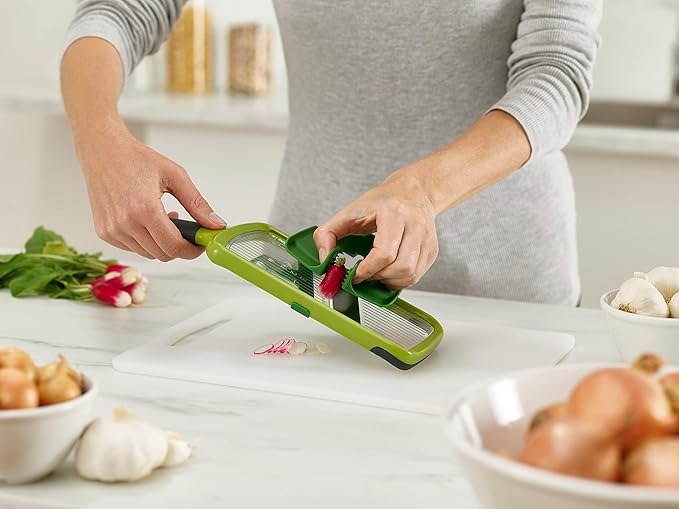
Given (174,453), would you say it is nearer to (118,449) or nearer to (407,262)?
(118,449)

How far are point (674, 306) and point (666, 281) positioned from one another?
0.17 ft


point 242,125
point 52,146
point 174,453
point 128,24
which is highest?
point 128,24

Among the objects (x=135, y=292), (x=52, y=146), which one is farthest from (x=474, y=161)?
(x=52, y=146)

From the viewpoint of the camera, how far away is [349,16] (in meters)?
1.58

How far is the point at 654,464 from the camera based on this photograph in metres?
0.57

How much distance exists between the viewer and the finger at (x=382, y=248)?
107 cm

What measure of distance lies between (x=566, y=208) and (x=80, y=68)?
Result: 769 millimetres

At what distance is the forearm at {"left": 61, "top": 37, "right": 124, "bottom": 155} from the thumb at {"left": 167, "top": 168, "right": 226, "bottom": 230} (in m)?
0.16

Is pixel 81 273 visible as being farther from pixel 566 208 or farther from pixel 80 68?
pixel 566 208

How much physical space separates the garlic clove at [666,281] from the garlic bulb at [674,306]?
0.10ft

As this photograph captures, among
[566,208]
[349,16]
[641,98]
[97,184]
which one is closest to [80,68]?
[97,184]

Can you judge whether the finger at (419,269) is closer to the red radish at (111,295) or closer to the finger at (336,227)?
the finger at (336,227)

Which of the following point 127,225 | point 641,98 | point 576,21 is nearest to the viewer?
point 127,225

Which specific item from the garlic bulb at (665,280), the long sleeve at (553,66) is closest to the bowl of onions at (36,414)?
the garlic bulb at (665,280)
